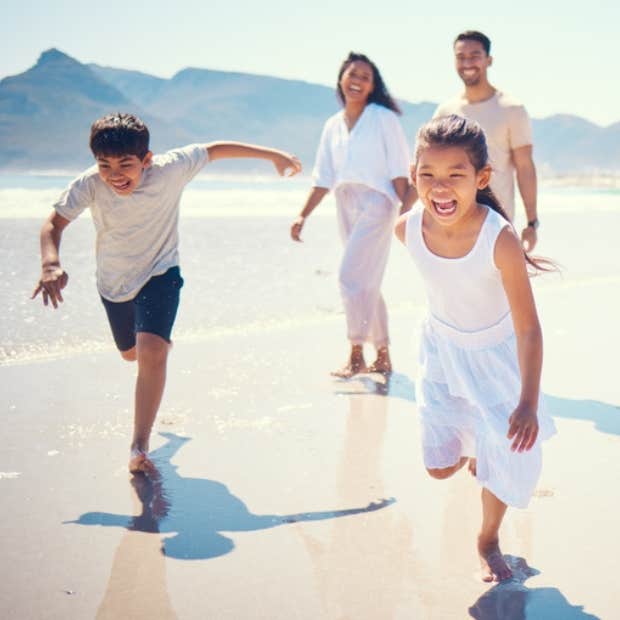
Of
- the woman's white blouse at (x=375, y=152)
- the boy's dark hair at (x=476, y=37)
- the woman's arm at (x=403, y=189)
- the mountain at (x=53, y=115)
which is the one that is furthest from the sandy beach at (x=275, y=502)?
the mountain at (x=53, y=115)

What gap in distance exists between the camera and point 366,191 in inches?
209

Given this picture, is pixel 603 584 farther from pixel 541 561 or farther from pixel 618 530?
pixel 618 530

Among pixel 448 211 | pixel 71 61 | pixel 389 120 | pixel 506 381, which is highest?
pixel 71 61

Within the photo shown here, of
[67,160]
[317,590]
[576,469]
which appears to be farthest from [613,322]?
[67,160]

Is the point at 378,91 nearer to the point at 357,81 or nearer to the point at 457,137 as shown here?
the point at 357,81

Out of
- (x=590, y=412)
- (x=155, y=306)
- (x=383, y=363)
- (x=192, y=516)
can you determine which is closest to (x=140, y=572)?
(x=192, y=516)

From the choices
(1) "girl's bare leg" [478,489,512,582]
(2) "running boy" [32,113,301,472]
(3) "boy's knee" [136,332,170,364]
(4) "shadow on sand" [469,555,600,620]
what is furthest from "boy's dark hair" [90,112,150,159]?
(4) "shadow on sand" [469,555,600,620]

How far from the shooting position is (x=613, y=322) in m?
6.49

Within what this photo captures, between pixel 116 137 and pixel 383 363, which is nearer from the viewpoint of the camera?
Answer: pixel 116 137

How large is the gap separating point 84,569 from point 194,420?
158 centimetres

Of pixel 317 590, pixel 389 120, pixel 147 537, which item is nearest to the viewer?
pixel 317 590

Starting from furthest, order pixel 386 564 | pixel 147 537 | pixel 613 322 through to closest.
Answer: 1. pixel 613 322
2. pixel 147 537
3. pixel 386 564

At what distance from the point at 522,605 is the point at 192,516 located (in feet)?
3.92

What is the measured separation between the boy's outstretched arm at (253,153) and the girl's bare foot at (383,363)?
1519 mm
